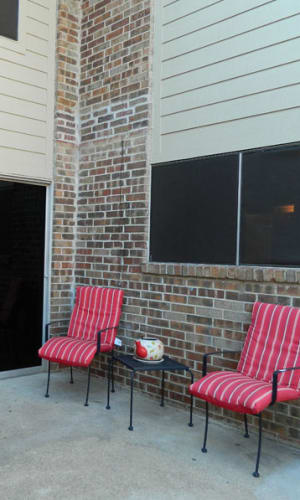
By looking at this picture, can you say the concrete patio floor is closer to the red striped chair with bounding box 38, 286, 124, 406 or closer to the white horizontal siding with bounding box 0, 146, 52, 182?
the red striped chair with bounding box 38, 286, 124, 406

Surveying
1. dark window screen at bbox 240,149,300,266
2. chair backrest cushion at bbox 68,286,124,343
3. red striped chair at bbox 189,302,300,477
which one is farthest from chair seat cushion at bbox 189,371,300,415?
chair backrest cushion at bbox 68,286,124,343

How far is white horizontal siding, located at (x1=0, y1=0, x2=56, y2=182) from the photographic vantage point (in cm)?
466

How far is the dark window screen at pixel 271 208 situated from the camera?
3365 millimetres

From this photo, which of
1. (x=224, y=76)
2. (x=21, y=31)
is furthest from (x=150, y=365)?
(x=21, y=31)

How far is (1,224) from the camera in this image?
4711 mm

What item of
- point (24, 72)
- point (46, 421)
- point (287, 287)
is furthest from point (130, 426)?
point (24, 72)

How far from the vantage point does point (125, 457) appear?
9.89ft

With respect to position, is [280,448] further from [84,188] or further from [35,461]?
[84,188]

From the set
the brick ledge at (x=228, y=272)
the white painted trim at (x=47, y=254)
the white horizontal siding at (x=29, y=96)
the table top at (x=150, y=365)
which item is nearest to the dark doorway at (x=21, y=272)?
the white painted trim at (x=47, y=254)

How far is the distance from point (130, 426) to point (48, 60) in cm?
386

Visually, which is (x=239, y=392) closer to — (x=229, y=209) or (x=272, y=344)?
(x=272, y=344)

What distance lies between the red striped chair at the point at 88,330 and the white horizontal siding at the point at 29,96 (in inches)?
56.6

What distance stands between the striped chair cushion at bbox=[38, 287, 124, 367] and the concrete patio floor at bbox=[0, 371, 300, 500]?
43cm

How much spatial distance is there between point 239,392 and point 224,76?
2.53m
